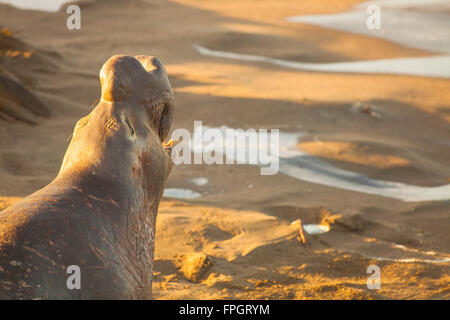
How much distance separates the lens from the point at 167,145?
8.62 feet

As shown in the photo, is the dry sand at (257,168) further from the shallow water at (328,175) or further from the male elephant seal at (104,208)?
the male elephant seal at (104,208)

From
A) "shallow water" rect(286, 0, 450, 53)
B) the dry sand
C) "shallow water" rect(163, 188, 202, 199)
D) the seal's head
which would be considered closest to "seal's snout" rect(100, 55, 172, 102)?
the seal's head

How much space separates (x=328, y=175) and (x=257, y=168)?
0.79m

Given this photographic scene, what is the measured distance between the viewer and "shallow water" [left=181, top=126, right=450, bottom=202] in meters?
6.54

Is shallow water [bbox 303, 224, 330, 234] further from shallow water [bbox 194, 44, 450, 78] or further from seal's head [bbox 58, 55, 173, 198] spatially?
shallow water [bbox 194, 44, 450, 78]

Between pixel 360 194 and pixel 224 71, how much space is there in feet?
18.5

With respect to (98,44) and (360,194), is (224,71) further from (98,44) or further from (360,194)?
(360,194)

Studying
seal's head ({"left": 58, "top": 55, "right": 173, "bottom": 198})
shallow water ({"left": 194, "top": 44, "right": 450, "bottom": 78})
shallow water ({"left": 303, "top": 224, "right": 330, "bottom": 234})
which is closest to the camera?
seal's head ({"left": 58, "top": 55, "right": 173, "bottom": 198})

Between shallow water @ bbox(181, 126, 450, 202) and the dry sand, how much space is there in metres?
0.15

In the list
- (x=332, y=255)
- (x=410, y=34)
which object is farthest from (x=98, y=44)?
(x=332, y=255)

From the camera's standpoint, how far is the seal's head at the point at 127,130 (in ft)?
7.27

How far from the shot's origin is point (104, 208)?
213 cm

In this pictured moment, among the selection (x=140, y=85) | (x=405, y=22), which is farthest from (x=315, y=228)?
(x=405, y=22)

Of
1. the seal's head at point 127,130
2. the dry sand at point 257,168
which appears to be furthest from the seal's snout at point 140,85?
the dry sand at point 257,168
